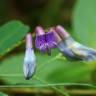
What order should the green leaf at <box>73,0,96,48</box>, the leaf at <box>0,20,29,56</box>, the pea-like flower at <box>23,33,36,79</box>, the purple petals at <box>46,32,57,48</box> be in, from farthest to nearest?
the green leaf at <box>73,0,96,48</box> → the leaf at <box>0,20,29,56</box> → the purple petals at <box>46,32,57,48</box> → the pea-like flower at <box>23,33,36,79</box>

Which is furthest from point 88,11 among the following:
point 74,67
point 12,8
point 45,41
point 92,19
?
point 12,8

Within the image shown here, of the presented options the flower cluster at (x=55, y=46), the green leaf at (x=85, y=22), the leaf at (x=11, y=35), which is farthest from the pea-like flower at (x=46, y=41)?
the green leaf at (x=85, y=22)

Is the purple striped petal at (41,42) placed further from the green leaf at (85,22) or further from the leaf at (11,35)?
the green leaf at (85,22)

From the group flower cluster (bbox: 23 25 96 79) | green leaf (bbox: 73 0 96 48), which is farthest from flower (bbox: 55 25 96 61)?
green leaf (bbox: 73 0 96 48)

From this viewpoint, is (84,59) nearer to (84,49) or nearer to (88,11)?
(84,49)

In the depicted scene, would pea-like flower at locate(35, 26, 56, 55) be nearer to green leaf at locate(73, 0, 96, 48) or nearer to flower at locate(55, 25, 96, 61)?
flower at locate(55, 25, 96, 61)

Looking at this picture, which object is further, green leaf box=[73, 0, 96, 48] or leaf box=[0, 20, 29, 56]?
green leaf box=[73, 0, 96, 48]
